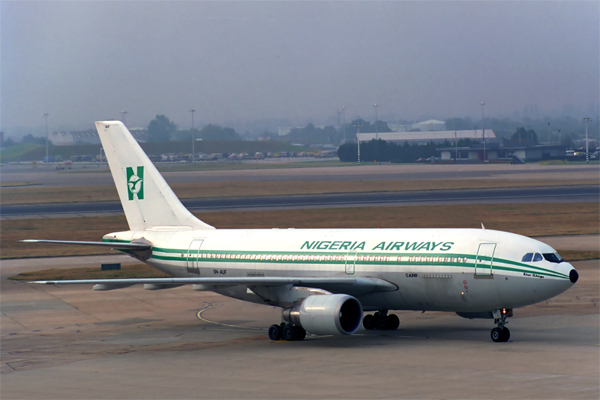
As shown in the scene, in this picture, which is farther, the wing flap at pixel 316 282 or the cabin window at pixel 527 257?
the wing flap at pixel 316 282

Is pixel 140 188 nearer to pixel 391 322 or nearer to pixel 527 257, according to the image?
pixel 391 322

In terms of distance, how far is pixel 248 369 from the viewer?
2452 centimetres

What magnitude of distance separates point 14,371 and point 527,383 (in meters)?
16.4

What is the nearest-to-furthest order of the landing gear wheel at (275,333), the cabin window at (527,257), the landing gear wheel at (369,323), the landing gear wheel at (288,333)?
1. the cabin window at (527,257)
2. the landing gear wheel at (288,333)
3. the landing gear wheel at (275,333)
4. the landing gear wheel at (369,323)

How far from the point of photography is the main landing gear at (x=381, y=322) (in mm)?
32125

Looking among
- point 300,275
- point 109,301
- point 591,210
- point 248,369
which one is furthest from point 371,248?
point 591,210

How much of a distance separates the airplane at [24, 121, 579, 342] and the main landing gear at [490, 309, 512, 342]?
4 centimetres

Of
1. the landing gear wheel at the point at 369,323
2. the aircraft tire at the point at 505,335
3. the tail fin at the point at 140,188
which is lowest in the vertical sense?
the landing gear wheel at the point at 369,323

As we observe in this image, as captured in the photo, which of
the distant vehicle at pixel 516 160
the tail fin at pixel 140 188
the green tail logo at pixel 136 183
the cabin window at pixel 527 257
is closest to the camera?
the cabin window at pixel 527 257

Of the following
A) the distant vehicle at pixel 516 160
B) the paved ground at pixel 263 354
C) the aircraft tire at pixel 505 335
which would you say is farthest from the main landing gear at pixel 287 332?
the distant vehicle at pixel 516 160

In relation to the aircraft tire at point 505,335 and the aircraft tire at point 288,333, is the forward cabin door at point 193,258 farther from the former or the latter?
the aircraft tire at point 505,335

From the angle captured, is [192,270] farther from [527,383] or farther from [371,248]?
[527,383]

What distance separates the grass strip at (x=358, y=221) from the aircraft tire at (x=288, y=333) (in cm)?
3540

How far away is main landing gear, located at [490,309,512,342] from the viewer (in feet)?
92.8
